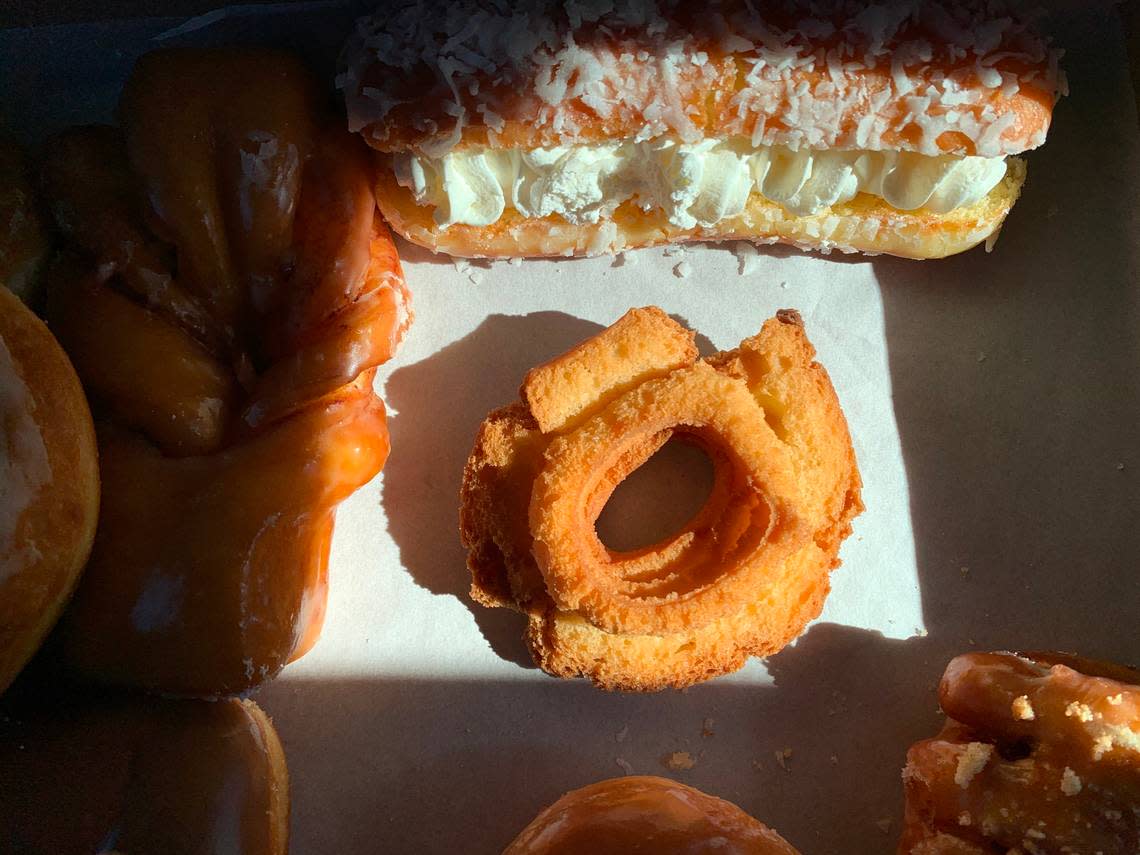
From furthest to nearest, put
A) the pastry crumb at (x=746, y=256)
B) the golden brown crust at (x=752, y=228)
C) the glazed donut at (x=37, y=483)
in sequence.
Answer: the pastry crumb at (x=746, y=256) → the golden brown crust at (x=752, y=228) → the glazed donut at (x=37, y=483)

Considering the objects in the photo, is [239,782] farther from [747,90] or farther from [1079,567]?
[1079,567]

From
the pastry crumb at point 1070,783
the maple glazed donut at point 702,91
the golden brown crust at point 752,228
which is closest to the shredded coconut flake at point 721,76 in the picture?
the maple glazed donut at point 702,91

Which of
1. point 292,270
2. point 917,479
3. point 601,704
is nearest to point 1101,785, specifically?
point 917,479

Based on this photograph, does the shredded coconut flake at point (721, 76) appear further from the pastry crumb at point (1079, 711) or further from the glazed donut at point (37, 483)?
the pastry crumb at point (1079, 711)

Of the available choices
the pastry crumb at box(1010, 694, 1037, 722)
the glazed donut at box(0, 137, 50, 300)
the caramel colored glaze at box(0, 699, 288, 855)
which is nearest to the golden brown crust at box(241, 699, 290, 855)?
the caramel colored glaze at box(0, 699, 288, 855)

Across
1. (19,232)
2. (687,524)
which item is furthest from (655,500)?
(19,232)

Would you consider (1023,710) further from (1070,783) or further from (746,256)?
(746,256)
